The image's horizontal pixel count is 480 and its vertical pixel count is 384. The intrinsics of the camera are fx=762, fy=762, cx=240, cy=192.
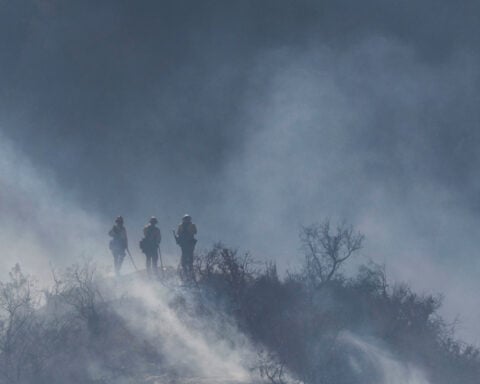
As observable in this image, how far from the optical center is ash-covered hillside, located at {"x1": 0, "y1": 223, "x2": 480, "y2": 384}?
29.8 meters

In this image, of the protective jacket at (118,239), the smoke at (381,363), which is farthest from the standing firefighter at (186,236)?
the smoke at (381,363)

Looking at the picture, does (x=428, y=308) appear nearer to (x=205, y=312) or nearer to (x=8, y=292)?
(x=205, y=312)

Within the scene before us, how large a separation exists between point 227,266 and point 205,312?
273 cm

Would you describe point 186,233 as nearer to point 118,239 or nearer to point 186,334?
point 118,239

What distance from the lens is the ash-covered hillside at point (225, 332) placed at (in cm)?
2977

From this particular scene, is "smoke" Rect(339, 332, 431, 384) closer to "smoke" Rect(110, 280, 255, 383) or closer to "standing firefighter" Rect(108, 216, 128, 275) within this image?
"smoke" Rect(110, 280, 255, 383)

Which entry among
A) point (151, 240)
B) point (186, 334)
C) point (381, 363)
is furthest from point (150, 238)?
point (381, 363)

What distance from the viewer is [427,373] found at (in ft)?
115

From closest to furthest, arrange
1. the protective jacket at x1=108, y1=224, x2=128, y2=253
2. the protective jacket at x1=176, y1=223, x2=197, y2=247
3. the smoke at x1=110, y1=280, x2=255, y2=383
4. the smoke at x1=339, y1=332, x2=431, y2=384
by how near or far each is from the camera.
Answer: the smoke at x1=110, y1=280, x2=255, y2=383, the smoke at x1=339, y1=332, x2=431, y2=384, the protective jacket at x1=176, y1=223, x2=197, y2=247, the protective jacket at x1=108, y1=224, x2=128, y2=253

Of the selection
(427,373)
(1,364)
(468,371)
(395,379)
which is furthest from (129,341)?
(468,371)

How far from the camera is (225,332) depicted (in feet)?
105

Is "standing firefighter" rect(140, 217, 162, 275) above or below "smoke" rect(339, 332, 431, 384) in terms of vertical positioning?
above

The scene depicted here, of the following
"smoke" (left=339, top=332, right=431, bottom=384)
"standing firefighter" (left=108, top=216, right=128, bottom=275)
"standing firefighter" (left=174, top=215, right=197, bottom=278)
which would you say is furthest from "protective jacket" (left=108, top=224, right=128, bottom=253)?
"smoke" (left=339, top=332, right=431, bottom=384)

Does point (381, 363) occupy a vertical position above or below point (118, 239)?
below
